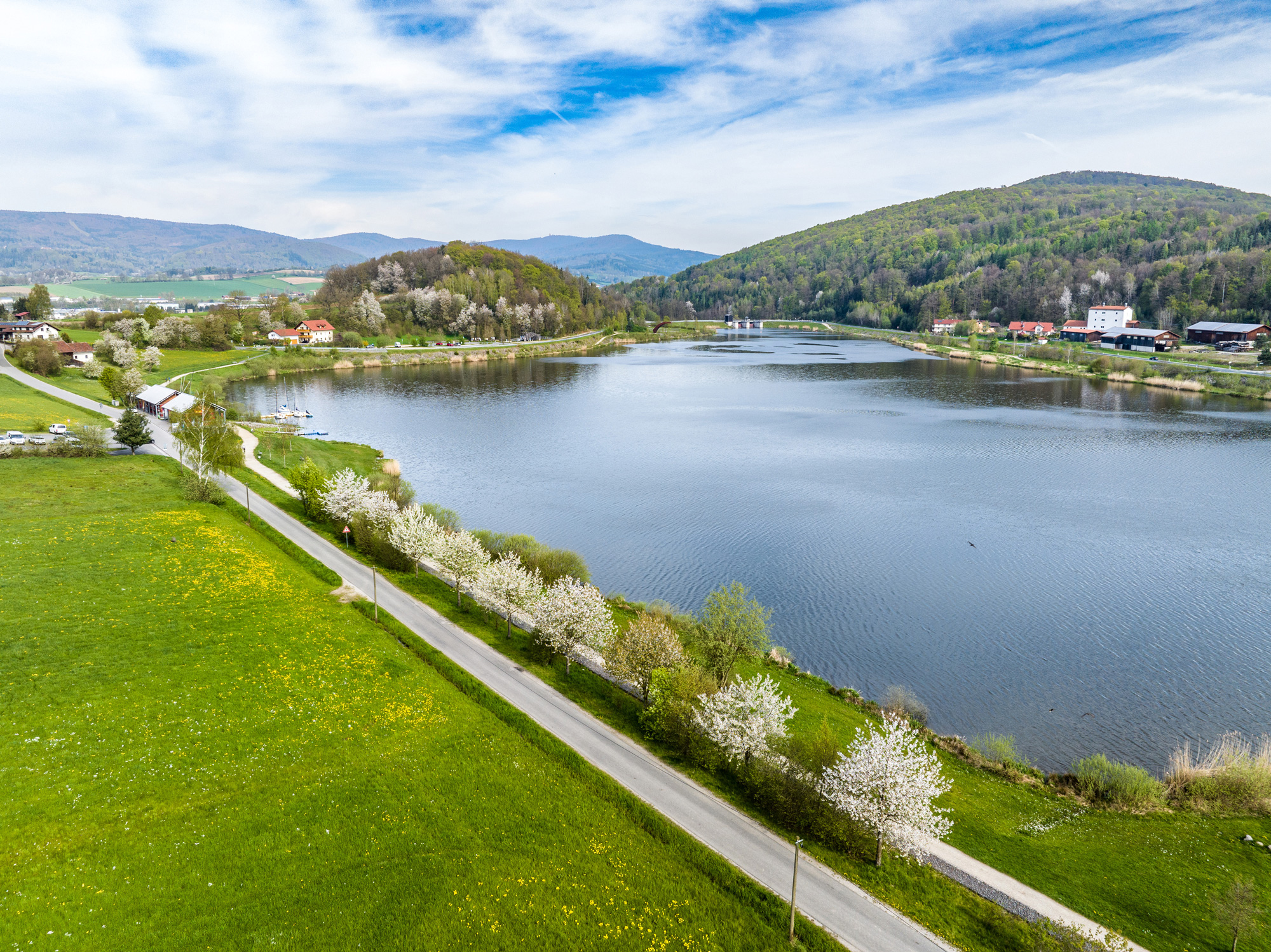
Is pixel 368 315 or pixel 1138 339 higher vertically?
pixel 368 315

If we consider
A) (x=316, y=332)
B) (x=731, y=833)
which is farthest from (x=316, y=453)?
(x=316, y=332)

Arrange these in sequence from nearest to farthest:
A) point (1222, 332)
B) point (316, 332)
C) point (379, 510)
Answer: point (379, 510), point (1222, 332), point (316, 332)

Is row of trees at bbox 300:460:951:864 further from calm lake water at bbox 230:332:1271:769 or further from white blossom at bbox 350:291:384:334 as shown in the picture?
white blossom at bbox 350:291:384:334

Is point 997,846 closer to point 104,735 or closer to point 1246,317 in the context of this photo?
point 104,735

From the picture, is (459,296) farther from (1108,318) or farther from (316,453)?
(1108,318)

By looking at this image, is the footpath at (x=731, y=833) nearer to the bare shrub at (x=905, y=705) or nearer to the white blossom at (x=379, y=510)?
the bare shrub at (x=905, y=705)

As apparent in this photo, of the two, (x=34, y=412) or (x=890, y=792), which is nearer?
(x=890, y=792)

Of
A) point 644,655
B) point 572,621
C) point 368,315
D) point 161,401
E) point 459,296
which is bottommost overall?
point 644,655

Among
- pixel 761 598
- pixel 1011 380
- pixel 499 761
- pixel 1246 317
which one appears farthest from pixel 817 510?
pixel 1246 317
